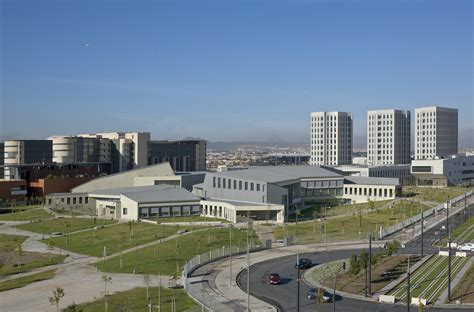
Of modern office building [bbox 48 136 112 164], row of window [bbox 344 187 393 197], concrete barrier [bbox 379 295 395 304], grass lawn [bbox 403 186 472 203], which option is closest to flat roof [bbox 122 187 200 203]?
row of window [bbox 344 187 393 197]

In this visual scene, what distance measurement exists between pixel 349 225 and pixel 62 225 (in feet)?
113

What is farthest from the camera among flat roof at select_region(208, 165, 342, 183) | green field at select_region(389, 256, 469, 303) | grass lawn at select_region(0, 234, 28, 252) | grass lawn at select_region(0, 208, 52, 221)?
flat roof at select_region(208, 165, 342, 183)

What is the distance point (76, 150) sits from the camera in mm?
119812

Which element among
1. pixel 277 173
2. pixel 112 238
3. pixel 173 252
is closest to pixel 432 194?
pixel 277 173

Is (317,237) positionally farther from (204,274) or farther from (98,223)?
(98,223)

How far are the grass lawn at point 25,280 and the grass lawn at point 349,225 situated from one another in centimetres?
2268

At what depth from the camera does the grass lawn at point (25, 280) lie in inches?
1670

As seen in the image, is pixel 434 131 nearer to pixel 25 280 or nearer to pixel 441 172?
pixel 441 172

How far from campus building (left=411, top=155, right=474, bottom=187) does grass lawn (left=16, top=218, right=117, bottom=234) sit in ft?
221

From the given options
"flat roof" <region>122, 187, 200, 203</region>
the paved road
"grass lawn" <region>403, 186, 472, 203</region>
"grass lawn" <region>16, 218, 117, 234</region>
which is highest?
"flat roof" <region>122, 187, 200, 203</region>

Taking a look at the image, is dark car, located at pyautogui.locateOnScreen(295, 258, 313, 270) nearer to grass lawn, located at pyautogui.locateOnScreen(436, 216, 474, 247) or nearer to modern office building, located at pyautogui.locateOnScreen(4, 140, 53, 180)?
grass lawn, located at pyautogui.locateOnScreen(436, 216, 474, 247)

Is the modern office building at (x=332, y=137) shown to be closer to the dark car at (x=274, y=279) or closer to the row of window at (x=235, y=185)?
the row of window at (x=235, y=185)

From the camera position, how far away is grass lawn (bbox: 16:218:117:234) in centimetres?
6956

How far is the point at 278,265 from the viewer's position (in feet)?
147
